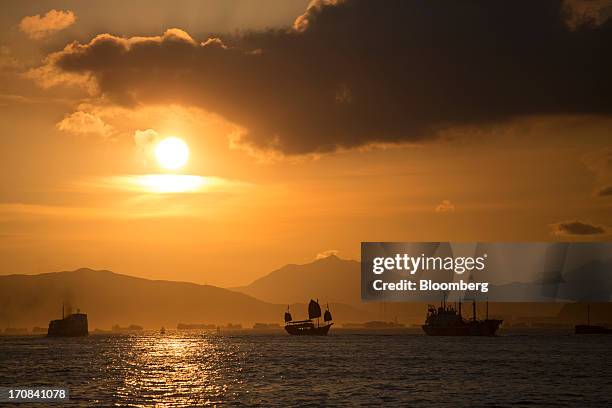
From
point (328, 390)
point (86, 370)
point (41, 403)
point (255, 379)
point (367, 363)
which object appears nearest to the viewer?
point (41, 403)

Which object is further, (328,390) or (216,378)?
(216,378)

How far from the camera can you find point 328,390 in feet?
353

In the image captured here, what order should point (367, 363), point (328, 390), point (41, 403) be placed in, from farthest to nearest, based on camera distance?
point (367, 363), point (328, 390), point (41, 403)

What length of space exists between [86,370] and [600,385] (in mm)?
79590

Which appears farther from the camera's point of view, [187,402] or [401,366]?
[401,366]

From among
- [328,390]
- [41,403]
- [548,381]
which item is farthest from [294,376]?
[41,403]

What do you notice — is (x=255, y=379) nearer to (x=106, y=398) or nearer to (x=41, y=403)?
(x=106, y=398)

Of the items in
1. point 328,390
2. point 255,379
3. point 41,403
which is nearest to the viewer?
point 41,403

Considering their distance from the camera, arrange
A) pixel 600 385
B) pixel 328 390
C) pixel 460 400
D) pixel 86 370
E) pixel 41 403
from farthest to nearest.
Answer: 1. pixel 86 370
2. pixel 600 385
3. pixel 328 390
4. pixel 460 400
5. pixel 41 403

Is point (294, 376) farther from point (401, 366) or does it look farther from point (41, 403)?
point (41, 403)

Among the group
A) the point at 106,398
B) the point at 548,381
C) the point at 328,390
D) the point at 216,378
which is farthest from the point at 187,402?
the point at 548,381

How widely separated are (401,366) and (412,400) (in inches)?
2363

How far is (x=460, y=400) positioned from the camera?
319ft

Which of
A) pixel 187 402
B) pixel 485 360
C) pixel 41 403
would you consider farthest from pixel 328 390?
pixel 485 360
